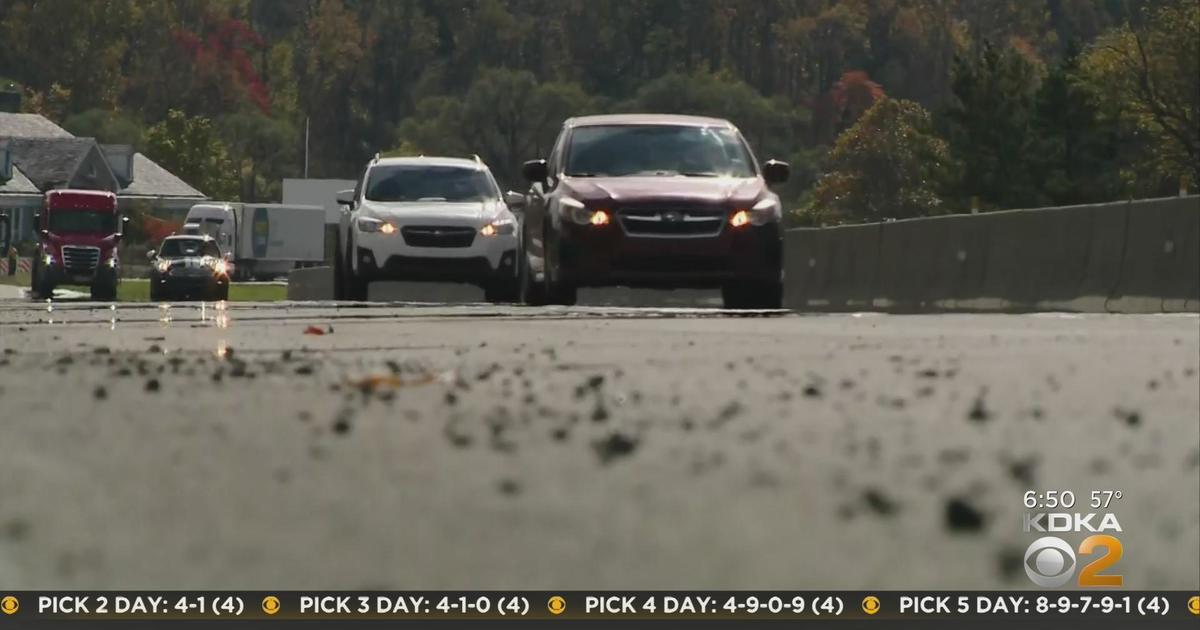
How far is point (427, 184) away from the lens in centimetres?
2447

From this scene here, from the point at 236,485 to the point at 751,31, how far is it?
5736 inches

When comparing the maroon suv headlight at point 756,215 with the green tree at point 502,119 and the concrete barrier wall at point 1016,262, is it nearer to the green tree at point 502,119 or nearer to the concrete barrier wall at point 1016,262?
the concrete barrier wall at point 1016,262

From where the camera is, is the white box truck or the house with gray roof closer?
the white box truck

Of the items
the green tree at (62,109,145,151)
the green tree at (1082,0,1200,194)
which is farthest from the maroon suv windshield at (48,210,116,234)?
the green tree at (62,109,145,151)

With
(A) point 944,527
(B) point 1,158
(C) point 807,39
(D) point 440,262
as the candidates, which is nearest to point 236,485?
(A) point 944,527

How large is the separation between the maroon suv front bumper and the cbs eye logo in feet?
50.2

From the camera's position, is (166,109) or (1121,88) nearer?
(1121,88)

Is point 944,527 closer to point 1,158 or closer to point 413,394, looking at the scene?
point 413,394

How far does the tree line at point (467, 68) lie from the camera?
139 m

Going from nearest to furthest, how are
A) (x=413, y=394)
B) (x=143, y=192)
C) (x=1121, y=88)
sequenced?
(x=413, y=394) → (x=1121, y=88) → (x=143, y=192)

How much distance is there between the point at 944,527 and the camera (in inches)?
154

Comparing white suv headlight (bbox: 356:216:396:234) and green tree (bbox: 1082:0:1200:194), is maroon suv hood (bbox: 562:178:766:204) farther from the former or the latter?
green tree (bbox: 1082:0:1200:194)

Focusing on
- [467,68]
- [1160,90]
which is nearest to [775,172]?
[1160,90]

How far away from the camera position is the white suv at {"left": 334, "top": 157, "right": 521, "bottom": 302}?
908 inches
